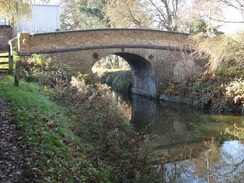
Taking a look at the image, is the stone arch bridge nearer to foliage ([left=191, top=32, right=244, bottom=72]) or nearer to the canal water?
foliage ([left=191, top=32, right=244, bottom=72])

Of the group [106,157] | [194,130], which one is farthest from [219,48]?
[106,157]

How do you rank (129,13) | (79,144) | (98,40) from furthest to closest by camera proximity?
1. (129,13)
2. (98,40)
3. (79,144)

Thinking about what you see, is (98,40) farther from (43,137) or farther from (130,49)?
(43,137)

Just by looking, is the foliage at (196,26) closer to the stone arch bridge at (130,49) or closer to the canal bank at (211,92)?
the stone arch bridge at (130,49)

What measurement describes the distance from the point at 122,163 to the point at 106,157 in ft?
1.53

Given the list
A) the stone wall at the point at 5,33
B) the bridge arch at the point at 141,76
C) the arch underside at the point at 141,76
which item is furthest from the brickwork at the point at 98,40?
the stone wall at the point at 5,33

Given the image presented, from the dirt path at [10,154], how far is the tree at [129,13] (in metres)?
18.0

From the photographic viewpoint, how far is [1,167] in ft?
10.7

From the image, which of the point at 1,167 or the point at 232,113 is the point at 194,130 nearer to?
the point at 232,113

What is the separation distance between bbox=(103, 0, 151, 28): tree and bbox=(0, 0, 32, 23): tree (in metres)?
13.1

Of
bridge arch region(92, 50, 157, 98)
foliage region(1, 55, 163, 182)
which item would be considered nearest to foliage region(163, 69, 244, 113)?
bridge arch region(92, 50, 157, 98)

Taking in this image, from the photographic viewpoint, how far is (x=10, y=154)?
143 inches

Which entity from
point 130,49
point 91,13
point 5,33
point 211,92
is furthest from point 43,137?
point 91,13

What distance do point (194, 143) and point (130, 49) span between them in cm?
925
